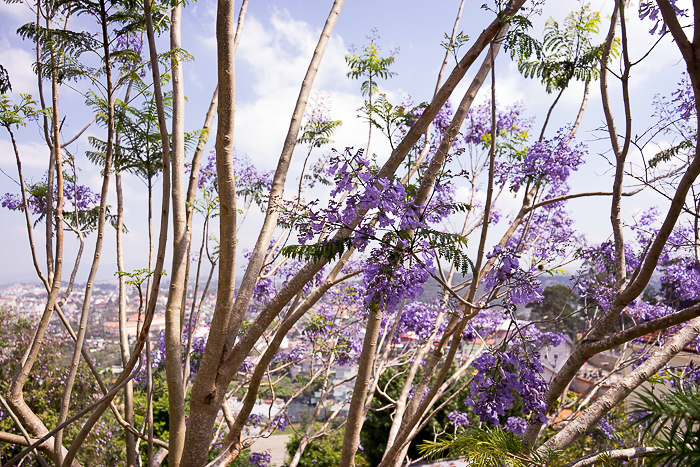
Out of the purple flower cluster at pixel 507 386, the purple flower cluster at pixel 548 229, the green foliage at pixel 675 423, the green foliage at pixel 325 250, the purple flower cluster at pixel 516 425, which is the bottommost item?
the green foliage at pixel 675 423

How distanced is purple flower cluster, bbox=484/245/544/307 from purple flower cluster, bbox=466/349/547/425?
25 centimetres

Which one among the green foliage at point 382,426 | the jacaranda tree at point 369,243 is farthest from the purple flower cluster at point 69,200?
the green foliage at point 382,426

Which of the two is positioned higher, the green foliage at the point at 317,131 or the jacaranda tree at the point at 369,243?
the green foliage at the point at 317,131

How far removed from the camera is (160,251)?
6.13 ft

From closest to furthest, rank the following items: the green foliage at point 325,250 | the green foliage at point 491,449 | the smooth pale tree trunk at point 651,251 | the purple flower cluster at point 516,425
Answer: the smooth pale tree trunk at point 651,251 < the green foliage at point 491,449 < the green foliage at point 325,250 < the purple flower cluster at point 516,425

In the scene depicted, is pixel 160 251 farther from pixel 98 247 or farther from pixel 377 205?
pixel 377 205

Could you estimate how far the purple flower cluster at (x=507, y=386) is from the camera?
1760mm

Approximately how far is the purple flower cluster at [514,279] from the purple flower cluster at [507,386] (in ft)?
0.81

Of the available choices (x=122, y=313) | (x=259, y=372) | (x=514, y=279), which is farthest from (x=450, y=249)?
(x=122, y=313)

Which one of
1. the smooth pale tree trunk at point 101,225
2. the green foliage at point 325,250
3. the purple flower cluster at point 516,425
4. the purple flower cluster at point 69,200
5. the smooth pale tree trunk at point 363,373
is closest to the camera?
the green foliage at point 325,250

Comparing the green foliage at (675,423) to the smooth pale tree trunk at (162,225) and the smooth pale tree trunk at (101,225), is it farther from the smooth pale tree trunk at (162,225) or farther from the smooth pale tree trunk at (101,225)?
the smooth pale tree trunk at (101,225)

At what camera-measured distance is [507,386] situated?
5.90ft

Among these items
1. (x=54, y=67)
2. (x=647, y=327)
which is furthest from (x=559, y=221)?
(x=54, y=67)

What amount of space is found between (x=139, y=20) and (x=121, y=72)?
666 mm
